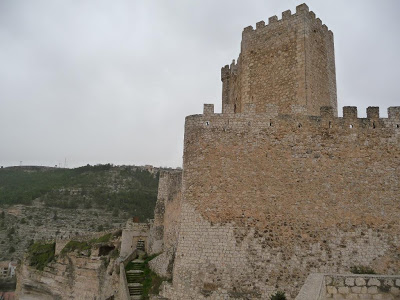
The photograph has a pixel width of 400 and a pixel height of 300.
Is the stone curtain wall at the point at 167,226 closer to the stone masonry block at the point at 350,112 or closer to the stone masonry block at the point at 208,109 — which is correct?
the stone masonry block at the point at 208,109

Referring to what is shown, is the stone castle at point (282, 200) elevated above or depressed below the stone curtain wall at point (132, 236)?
above

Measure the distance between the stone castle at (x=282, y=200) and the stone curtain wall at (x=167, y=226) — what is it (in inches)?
133

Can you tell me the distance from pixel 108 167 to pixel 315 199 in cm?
8565

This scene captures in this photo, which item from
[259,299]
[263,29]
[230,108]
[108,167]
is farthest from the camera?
[108,167]

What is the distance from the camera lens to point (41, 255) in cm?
3722

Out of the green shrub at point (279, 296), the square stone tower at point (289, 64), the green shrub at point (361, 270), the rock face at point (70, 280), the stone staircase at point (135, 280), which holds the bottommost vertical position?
the rock face at point (70, 280)

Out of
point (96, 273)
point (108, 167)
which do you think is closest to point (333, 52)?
point (96, 273)

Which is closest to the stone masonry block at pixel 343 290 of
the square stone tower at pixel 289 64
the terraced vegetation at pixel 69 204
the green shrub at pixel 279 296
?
the green shrub at pixel 279 296

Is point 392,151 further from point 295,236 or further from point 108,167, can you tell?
point 108,167

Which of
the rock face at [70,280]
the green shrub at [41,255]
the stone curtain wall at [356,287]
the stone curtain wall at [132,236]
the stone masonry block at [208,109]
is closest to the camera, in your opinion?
the stone curtain wall at [356,287]

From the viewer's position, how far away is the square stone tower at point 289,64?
14.6m

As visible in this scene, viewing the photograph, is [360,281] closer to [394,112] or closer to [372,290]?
[372,290]

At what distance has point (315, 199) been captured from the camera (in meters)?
11.8

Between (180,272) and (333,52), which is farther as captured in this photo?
(333,52)
